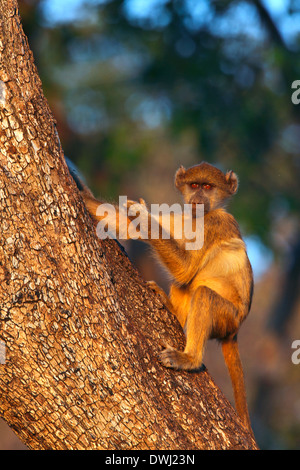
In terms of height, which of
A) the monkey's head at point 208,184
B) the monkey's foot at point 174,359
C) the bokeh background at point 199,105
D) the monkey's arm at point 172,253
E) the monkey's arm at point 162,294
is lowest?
the monkey's foot at point 174,359

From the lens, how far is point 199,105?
43.0ft

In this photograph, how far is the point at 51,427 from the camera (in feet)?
11.4

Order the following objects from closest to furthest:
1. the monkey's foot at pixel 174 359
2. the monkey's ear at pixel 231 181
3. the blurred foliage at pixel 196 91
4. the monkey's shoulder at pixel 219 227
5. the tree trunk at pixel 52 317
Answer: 1. the tree trunk at pixel 52 317
2. the monkey's foot at pixel 174 359
3. the monkey's shoulder at pixel 219 227
4. the monkey's ear at pixel 231 181
5. the blurred foliage at pixel 196 91

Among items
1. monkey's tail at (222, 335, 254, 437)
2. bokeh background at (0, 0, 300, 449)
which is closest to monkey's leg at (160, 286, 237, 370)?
monkey's tail at (222, 335, 254, 437)

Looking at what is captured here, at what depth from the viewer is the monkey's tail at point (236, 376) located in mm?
4910

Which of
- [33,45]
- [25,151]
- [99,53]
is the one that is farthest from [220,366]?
[25,151]

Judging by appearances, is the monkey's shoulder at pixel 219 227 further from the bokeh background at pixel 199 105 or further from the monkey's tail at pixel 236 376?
the bokeh background at pixel 199 105

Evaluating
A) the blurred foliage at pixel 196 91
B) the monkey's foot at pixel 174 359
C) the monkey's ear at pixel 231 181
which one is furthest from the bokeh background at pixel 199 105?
the monkey's foot at pixel 174 359

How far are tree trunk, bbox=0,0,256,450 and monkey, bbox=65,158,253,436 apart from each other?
117 cm

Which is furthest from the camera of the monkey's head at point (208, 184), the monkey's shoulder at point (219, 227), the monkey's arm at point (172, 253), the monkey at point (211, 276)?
the monkey's head at point (208, 184)

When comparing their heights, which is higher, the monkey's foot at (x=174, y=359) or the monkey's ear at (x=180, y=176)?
the monkey's ear at (x=180, y=176)

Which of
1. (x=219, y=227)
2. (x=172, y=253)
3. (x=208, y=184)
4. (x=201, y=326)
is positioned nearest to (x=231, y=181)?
(x=208, y=184)

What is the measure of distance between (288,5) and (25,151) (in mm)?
9727

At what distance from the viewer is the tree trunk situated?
3363 mm
